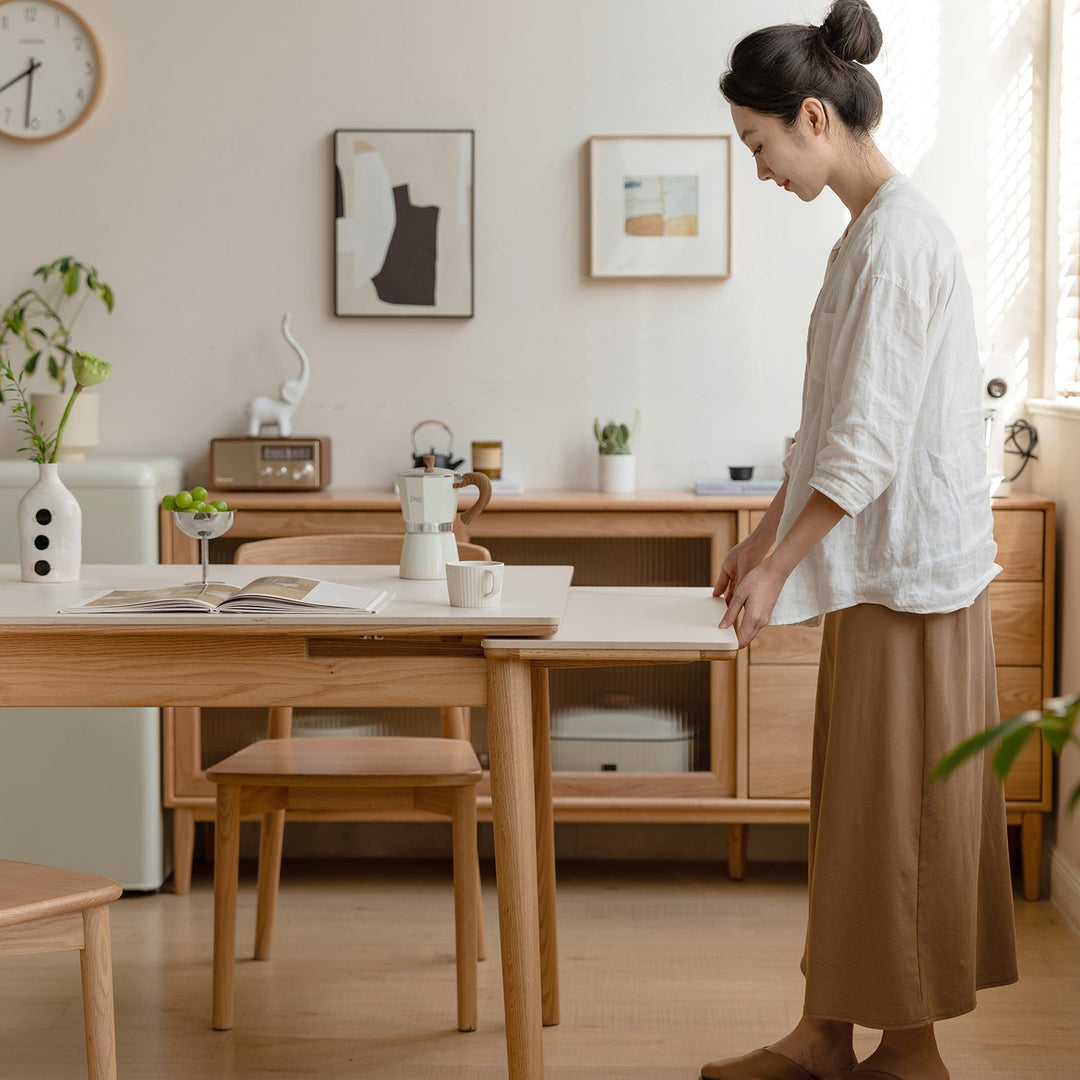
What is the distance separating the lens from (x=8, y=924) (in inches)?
60.5

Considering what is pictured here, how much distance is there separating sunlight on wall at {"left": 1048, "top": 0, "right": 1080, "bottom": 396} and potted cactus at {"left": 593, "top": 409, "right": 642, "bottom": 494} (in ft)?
3.42

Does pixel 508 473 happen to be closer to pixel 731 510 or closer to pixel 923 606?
pixel 731 510

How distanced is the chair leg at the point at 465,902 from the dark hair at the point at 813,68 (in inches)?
48.5

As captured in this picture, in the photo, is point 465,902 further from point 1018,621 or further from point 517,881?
point 1018,621

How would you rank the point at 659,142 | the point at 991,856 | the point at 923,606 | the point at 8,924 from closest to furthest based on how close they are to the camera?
the point at 8,924, the point at 923,606, the point at 991,856, the point at 659,142

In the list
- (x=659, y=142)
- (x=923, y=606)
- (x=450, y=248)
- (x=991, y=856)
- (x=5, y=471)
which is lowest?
(x=991, y=856)

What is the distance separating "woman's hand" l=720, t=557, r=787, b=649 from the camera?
1724mm

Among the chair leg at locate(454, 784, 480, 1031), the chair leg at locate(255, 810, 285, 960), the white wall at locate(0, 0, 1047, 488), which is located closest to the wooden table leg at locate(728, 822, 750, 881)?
the white wall at locate(0, 0, 1047, 488)

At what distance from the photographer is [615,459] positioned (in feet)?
10.5

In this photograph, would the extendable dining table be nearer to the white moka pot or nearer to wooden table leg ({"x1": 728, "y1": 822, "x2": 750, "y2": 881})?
the white moka pot

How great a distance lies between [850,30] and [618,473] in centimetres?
151

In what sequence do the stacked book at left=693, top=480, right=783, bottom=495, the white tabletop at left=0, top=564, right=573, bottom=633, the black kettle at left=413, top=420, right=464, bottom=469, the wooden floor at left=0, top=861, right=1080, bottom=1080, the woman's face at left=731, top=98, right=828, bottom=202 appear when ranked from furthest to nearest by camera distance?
the black kettle at left=413, top=420, right=464, bottom=469
the stacked book at left=693, top=480, right=783, bottom=495
the wooden floor at left=0, top=861, right=1080, bottom=1080
the woman's face at left=731, top=98, right=828, bottom=202
the white tabletop at left=0, top=564, right=573, bottom=633

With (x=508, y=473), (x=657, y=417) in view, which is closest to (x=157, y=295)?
(x=508, y=473)

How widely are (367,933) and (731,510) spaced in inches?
48.5
